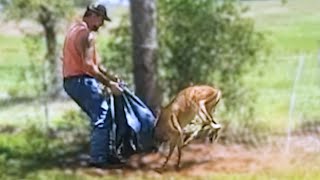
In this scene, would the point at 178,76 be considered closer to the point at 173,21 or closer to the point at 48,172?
the point at 173,21

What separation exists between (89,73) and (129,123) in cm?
41

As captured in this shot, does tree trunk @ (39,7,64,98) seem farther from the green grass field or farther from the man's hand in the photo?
the man's hand

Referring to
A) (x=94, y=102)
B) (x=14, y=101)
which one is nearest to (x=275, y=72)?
(x=14, y=101)

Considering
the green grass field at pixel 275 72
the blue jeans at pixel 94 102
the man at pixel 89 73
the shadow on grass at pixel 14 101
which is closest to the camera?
the man at pixel 89 73

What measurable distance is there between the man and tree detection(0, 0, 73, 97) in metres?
4.38

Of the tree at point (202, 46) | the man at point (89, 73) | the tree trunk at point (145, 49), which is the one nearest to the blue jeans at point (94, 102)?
the man at point (89, 73)

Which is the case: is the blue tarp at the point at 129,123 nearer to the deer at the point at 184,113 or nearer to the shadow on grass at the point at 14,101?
the deer at the point at 184,113

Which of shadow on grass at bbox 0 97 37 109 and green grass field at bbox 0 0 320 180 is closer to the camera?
green grass field at bbox 0 0 320 180

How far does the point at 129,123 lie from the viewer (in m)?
5.19

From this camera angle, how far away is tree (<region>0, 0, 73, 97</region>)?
9609 millimetres

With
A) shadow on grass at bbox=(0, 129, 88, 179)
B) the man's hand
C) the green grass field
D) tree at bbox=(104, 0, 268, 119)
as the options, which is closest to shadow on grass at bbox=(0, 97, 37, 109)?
the green grass field

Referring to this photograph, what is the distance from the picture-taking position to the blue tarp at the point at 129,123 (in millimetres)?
5188

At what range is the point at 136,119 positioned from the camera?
522cm

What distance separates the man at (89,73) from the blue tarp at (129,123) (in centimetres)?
4
